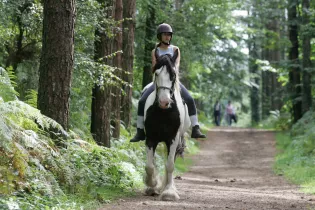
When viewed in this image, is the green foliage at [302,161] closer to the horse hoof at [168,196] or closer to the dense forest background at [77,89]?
the dense forest background at [77,89]

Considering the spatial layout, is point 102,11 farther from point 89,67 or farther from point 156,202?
point 156,202

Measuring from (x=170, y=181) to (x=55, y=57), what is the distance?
3.22m

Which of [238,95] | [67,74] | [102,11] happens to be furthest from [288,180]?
[238,95]

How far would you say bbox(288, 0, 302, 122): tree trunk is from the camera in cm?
2957

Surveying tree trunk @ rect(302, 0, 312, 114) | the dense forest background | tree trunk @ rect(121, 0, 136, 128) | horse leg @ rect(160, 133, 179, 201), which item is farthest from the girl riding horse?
tree trunk @ rect(302, 0, 312, 114)

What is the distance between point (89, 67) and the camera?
12406 mm

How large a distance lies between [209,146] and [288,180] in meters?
13.3

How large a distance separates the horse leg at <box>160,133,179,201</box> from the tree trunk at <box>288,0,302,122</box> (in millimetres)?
19534

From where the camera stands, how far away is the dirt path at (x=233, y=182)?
9445mm

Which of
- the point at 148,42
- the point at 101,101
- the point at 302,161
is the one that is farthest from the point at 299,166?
the point at 148,42

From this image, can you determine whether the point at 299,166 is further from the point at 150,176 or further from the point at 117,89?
the point at 150,176

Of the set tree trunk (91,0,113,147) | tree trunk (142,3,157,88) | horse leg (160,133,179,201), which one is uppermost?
tree trunk (142,3,157,88)

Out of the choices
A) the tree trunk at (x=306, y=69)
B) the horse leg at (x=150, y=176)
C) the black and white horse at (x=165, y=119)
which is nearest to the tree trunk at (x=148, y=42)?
the tree trunk at (x=306, y=69)

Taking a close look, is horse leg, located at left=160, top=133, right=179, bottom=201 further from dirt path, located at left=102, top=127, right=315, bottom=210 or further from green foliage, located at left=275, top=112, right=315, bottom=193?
green foliage, located at left=275, top=112, right=315, bottom=193
